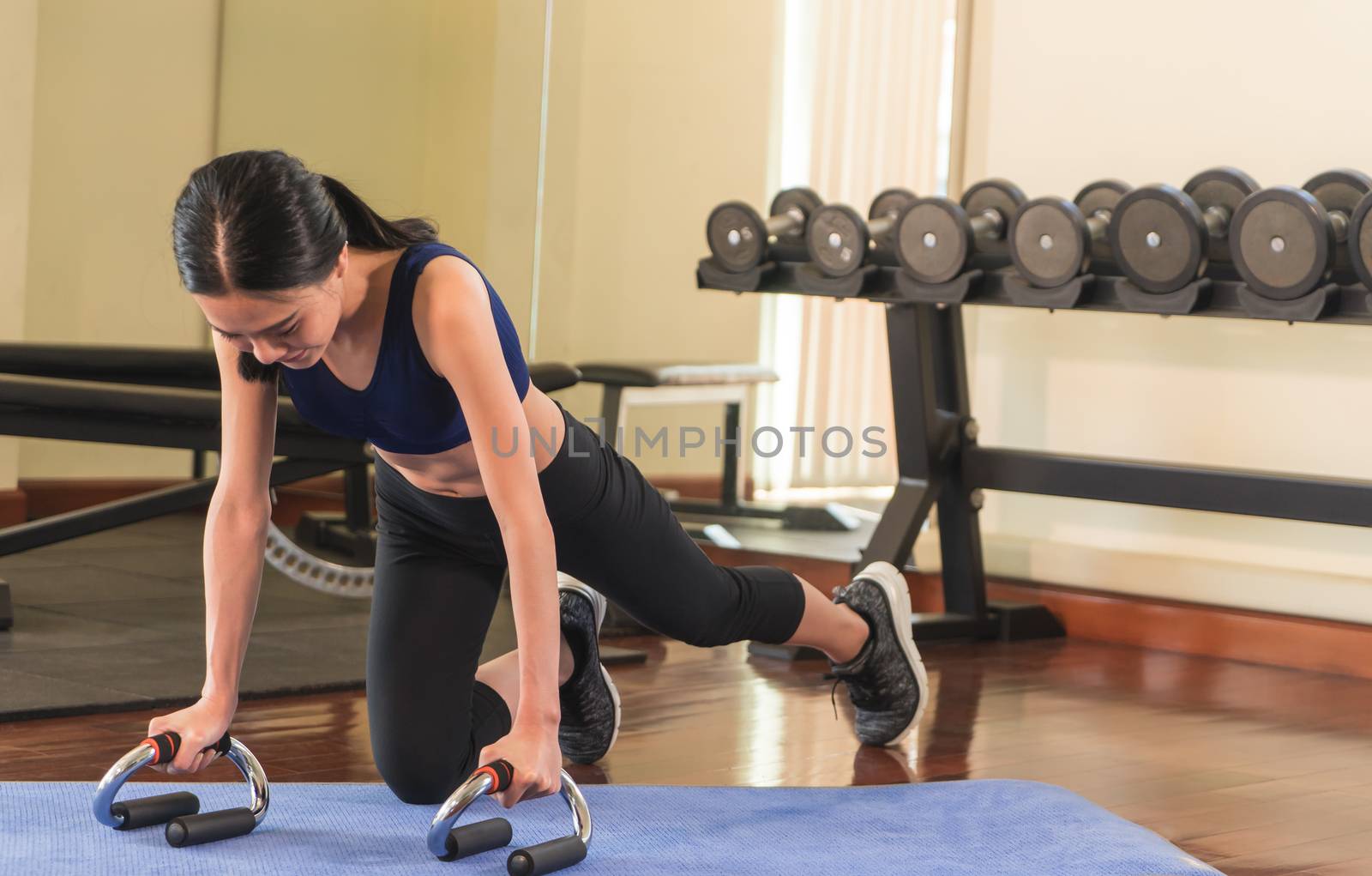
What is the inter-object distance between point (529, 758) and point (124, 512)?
1.70m

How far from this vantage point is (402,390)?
Result: 1.69m

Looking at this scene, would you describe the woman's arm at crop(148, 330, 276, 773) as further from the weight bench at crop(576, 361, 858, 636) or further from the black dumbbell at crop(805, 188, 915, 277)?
the weight bench at crop(576, 361, 858, 636)

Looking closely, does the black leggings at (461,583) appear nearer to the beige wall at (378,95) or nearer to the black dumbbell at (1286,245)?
the black dumbbell at (1286,245)

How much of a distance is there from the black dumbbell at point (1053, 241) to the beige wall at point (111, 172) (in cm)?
254

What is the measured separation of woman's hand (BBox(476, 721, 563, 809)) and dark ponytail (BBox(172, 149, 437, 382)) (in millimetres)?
482

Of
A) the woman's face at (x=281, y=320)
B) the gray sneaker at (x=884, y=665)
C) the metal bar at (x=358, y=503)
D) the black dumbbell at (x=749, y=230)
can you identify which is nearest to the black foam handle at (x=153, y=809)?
the woman's face at (x=281, y=320)

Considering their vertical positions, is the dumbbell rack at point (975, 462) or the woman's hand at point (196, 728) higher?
the dumbbell rack at point (975, 462)

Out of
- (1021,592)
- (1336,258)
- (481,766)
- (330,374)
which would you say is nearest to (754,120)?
(1021,592)

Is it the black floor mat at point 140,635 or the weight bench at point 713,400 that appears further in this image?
the weight bench at point 713,400

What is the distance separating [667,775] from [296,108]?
10.5 feet

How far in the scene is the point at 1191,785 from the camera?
2303 mm

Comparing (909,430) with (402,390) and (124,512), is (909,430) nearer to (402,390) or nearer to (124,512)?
(124,512)

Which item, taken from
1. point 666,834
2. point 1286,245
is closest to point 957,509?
point 1286,245

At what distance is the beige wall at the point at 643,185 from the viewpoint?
13.6 ft
